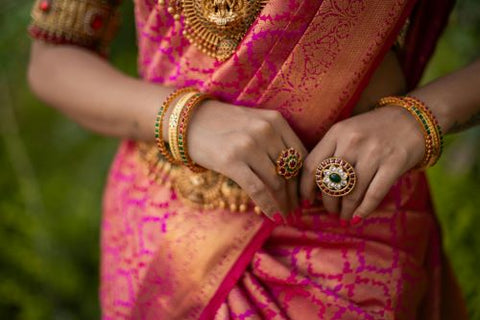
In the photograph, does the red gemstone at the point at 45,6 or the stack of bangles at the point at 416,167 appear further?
the red gemstone at the point at 45,6

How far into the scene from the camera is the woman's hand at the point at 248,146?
0.66m

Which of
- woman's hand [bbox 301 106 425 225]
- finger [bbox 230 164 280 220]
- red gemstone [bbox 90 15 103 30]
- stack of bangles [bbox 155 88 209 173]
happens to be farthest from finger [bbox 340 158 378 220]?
red gemstone [bbox 90 15 103 30]

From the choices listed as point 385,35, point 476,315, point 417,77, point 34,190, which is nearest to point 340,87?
point 385,35

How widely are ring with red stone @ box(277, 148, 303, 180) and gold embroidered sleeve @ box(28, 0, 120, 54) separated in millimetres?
435

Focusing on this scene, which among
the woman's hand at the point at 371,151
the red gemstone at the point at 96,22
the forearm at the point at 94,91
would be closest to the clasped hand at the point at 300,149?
the woman's hand at the point at 371,151

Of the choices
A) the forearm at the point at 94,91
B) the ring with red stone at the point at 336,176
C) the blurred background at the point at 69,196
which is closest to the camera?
the ring with red stone at the point at 336,176

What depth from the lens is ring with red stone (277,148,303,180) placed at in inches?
26.2

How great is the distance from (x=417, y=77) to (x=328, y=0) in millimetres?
282

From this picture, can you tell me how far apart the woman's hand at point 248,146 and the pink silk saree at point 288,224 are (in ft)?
0.13

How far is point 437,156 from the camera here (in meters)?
0.69

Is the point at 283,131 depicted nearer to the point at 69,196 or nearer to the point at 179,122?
the point at 179,122

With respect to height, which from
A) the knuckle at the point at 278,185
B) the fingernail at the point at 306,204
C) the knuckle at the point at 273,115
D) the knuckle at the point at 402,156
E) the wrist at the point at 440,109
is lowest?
the fingernail at the point at 306,204

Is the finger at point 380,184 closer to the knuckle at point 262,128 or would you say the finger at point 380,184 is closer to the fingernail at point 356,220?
the fingernail at point 356,220

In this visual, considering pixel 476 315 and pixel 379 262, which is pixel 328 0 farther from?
pixel 476 315
